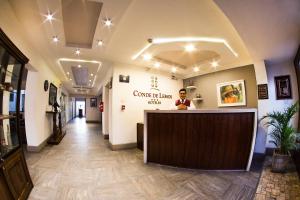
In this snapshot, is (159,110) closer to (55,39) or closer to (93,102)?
(55,39)

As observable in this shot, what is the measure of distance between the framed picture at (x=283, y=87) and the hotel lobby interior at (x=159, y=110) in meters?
0.02

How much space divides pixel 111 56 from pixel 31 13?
7.00 ft

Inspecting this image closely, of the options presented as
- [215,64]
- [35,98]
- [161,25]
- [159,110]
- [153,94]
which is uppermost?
[161,25]

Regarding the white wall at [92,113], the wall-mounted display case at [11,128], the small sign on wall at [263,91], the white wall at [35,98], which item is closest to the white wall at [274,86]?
the small sign on wall at [263,91]

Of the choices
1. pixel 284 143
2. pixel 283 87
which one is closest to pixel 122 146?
pixel 284 143

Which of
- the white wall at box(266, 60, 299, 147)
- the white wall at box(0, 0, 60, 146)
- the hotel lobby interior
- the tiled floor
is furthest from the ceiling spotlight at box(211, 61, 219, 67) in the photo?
the white wall at box(0, 0, 60, 146)

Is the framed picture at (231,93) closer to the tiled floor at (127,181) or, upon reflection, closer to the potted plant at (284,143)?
the potted plant at (284,143)

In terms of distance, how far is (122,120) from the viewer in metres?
5.07

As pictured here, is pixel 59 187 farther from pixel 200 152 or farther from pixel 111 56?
pixel 111 56

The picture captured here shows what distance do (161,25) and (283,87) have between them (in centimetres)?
382

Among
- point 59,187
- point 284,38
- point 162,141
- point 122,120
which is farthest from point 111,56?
point 284,38

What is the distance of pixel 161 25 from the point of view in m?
2.81

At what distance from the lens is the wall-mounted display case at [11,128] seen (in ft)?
5.99

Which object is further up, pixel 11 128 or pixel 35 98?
pixel 35 98
